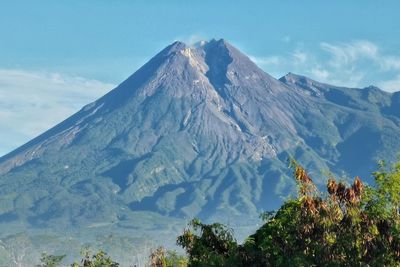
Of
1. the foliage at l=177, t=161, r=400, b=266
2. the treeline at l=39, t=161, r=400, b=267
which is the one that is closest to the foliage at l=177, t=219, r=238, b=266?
the treeline at l=39, t=161, r=400, b=267

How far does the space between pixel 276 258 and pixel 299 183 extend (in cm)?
506

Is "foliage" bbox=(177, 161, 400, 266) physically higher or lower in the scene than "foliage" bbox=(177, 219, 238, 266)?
lower

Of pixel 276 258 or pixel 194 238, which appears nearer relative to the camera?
pixel 276 258

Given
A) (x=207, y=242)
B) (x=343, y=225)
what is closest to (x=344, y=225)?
(x=343, y=225)

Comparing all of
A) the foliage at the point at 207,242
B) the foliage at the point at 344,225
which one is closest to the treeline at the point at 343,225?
the foliage at the point at 344,225

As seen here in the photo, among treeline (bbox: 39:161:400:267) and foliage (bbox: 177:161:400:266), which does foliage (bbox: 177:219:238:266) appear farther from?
foliage (bbox: 177:161:400:266)

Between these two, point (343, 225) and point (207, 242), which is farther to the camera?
point (207, 242)

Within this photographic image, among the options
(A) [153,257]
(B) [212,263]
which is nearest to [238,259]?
(B) [212,263]

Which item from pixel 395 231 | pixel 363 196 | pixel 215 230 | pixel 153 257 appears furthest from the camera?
pixel 153 257

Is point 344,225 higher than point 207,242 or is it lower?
lower

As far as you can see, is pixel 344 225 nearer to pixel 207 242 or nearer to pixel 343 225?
pixel 343 225

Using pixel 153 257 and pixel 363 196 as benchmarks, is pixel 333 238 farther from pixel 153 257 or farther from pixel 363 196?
pixel 153 257

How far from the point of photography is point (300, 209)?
34.8 metres

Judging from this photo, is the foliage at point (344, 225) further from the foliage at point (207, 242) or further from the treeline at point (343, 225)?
the foliage at point (207, 242)
